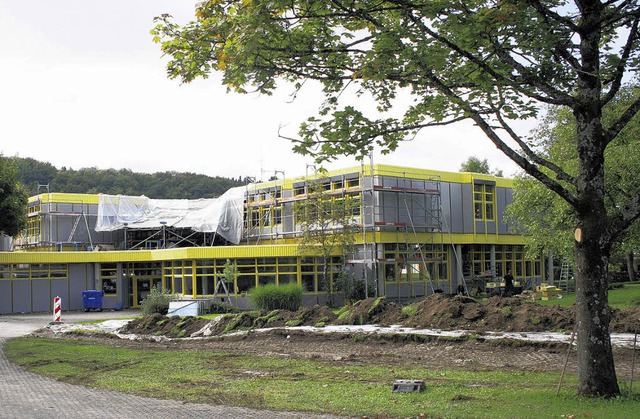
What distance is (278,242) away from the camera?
43.5 metres

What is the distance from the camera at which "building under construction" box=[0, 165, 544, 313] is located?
122ft

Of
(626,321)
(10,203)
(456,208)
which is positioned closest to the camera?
(626,321)

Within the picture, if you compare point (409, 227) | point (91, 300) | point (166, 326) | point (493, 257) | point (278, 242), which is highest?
point (409, 227)

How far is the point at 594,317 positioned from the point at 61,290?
36587 millimetres

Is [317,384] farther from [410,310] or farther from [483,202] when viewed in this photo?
[483,202]

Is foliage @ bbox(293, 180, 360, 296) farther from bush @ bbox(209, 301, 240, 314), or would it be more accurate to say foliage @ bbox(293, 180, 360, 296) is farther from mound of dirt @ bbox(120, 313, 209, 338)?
mound of dirt @ bbox(120, 313, 209, 338)

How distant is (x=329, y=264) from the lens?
38.3m

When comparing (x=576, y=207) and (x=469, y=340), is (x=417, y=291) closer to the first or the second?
(x=469, y=340)

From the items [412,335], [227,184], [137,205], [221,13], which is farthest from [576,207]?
[227,184]

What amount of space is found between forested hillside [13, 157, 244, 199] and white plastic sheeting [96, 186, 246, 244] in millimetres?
24492

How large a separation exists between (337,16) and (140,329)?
57.9 feet

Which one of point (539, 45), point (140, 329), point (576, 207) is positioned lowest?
point (140, 329)

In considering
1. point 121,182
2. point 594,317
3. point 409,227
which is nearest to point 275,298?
point 409,227

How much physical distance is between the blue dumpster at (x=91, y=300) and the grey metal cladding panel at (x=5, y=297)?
393 centimetres
